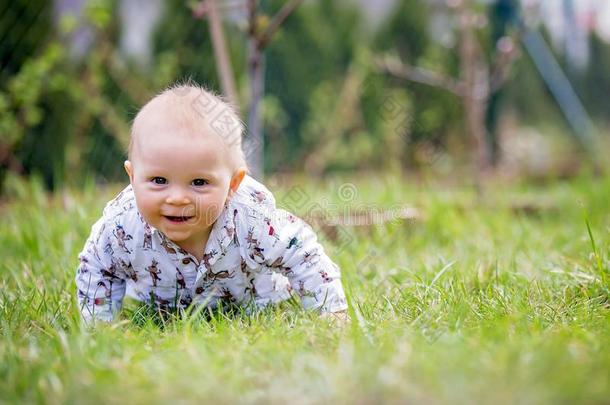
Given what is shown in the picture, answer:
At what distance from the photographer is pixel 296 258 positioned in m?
1.81

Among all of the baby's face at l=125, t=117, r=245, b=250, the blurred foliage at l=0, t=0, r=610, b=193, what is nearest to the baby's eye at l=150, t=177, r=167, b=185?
the baby's face at l=125, t=117, r=245, b=250

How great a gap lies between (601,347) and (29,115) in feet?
11.2

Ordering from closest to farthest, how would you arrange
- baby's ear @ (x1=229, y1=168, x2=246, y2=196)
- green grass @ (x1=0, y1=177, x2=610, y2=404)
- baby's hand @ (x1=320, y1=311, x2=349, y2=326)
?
1. green grass @ (x1=0, y1=177, x2=610, y2=404)
2. baby's hand @ (x1=320, y1=311, x2=349, y2=326)
3. baby's ear @ (x1=229, y1=168, x2=246, y2=196)

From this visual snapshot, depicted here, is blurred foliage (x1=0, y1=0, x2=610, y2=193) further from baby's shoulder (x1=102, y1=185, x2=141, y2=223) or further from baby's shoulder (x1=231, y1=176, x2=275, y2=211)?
baby's shoulder (x1=231, y1=176, x2=275, y2=211)

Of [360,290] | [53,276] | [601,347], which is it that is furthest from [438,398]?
[53,276]

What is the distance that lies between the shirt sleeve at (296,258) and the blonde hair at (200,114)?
0.18m

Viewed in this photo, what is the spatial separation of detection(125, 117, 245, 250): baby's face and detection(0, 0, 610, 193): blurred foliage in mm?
2015

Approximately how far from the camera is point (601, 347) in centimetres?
131

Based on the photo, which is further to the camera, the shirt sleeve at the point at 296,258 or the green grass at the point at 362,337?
the shirt sleeve at the point at 296,258

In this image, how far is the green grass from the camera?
3.62 ft

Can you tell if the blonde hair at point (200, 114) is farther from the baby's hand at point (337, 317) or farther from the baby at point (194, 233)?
the baby's hand at point (337, 317)

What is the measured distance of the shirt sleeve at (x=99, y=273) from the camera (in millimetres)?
1815

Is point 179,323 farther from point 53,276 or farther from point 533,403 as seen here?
point 533,403

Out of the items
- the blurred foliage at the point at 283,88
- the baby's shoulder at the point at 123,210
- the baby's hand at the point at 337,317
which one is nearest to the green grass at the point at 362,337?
the baby's hand at the point at 337,317
